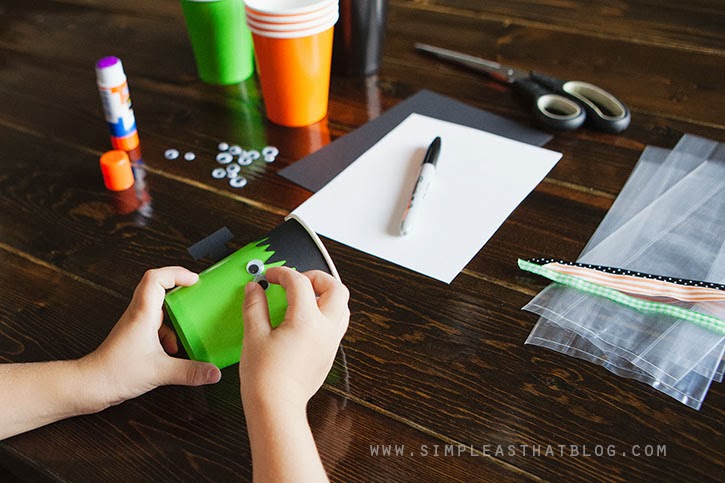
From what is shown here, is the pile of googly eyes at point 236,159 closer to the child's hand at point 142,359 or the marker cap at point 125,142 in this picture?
the marker cap at point 125,142

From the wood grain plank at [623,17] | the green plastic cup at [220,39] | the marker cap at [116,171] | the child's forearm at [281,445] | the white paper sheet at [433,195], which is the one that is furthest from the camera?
the wood grain plank at [623,17]

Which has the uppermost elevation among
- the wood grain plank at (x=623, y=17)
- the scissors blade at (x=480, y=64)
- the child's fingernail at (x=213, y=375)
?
the wood grain plank at (x=623, y=17)

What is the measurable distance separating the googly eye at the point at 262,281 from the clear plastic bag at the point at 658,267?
256mm

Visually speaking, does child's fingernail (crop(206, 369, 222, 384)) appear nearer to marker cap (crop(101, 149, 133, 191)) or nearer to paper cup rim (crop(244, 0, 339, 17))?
marker cap (crop(101, 149, 133, 191))

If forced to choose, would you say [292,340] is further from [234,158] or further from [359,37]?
[359,37]

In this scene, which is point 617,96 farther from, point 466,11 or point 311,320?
point 311,320

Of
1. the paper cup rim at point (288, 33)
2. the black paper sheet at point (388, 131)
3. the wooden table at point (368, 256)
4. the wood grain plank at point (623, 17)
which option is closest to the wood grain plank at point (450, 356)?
the wooden table at point (368, 256)

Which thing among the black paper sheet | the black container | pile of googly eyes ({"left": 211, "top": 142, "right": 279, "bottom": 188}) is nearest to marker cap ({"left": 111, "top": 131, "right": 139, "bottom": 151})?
pile of googly eyes ({"left": 211, "top": 142, "right": 279, "bottom": 188})

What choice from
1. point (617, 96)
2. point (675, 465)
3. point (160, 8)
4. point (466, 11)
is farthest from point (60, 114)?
point (675, 465)

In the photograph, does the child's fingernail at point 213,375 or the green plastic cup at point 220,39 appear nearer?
the child's fingernail at point 213,375

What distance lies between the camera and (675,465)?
0.53 m

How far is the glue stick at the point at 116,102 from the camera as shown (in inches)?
35.0

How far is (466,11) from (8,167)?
83 centimetres

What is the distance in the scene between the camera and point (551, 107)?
3.18 ft
